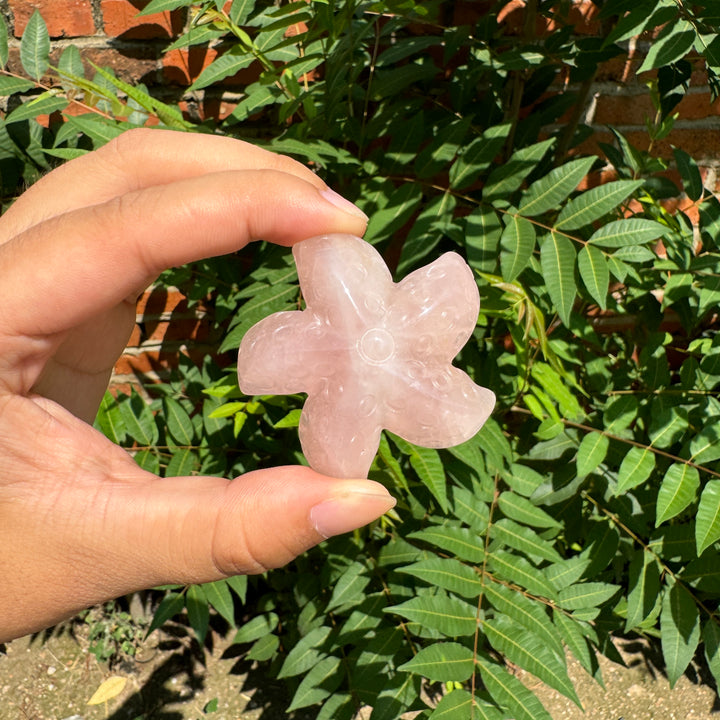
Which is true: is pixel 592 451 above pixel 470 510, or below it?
above

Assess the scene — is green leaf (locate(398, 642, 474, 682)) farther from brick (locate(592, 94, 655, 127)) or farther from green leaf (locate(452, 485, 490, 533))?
brick (locate(592, 94, 655, 127))

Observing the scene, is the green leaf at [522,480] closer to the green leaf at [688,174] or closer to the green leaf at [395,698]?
the green leaf at [395,698]

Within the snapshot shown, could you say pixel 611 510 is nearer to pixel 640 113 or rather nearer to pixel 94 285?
pixel 640 113

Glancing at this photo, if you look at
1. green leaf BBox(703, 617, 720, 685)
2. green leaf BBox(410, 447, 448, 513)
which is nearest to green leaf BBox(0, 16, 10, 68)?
green leaf BBox(410, 447, 448, 513)

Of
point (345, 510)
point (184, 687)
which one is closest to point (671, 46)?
point (345, 510)

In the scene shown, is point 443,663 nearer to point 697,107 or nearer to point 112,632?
point 112,632

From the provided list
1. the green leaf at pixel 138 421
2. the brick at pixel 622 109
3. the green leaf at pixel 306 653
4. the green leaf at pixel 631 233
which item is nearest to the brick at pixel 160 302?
the green leaf at pixel 138 421
